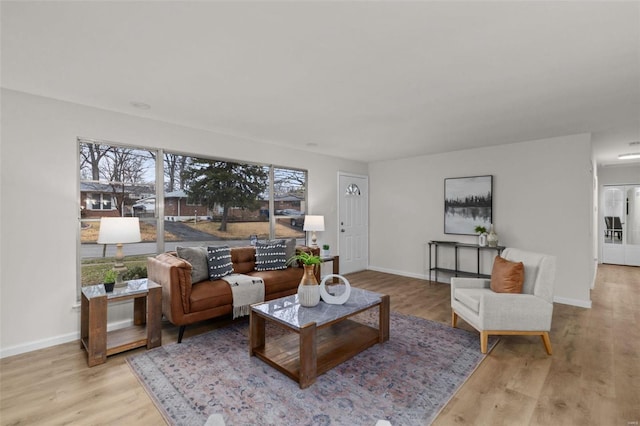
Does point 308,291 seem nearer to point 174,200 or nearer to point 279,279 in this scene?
point 279,279

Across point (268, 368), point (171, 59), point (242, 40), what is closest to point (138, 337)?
point (268, 368)

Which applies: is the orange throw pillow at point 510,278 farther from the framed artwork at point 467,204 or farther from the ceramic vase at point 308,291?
the framed artwork at point 467,204

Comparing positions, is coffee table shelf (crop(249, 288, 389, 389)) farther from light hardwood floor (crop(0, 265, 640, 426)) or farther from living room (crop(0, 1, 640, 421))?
living room (crop(0, 1, 640, 421))

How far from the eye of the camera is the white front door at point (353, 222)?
19.8ft

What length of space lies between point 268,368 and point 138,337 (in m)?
1.40

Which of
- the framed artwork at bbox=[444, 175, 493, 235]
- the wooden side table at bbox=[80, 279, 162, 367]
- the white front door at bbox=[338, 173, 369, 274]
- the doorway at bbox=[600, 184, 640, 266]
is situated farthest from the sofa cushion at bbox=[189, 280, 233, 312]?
the doorway at bbox=[600, 184, 640, 266]

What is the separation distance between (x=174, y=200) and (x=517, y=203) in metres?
5.02

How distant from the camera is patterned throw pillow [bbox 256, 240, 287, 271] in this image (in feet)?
13.0

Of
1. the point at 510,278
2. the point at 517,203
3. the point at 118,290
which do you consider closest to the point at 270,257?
the point at 118,290

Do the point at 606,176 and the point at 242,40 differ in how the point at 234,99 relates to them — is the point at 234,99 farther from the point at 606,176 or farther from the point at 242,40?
the point at 606,176

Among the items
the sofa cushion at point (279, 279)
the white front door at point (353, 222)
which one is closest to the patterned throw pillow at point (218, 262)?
the sofa cushion at point (279, 279)

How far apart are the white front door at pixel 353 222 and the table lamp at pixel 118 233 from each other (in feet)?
12.5

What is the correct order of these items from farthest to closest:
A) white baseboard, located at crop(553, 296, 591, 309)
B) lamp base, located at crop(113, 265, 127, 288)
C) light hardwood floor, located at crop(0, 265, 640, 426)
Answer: white baseboard, located at crop(553, 296, 591, 309), lamp base, located at crop(113, 265, 127, 288), light hardwood floor, located at crop(0, 265, 640, 426)

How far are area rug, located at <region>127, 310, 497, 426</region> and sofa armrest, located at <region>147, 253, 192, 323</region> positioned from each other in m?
0.34
